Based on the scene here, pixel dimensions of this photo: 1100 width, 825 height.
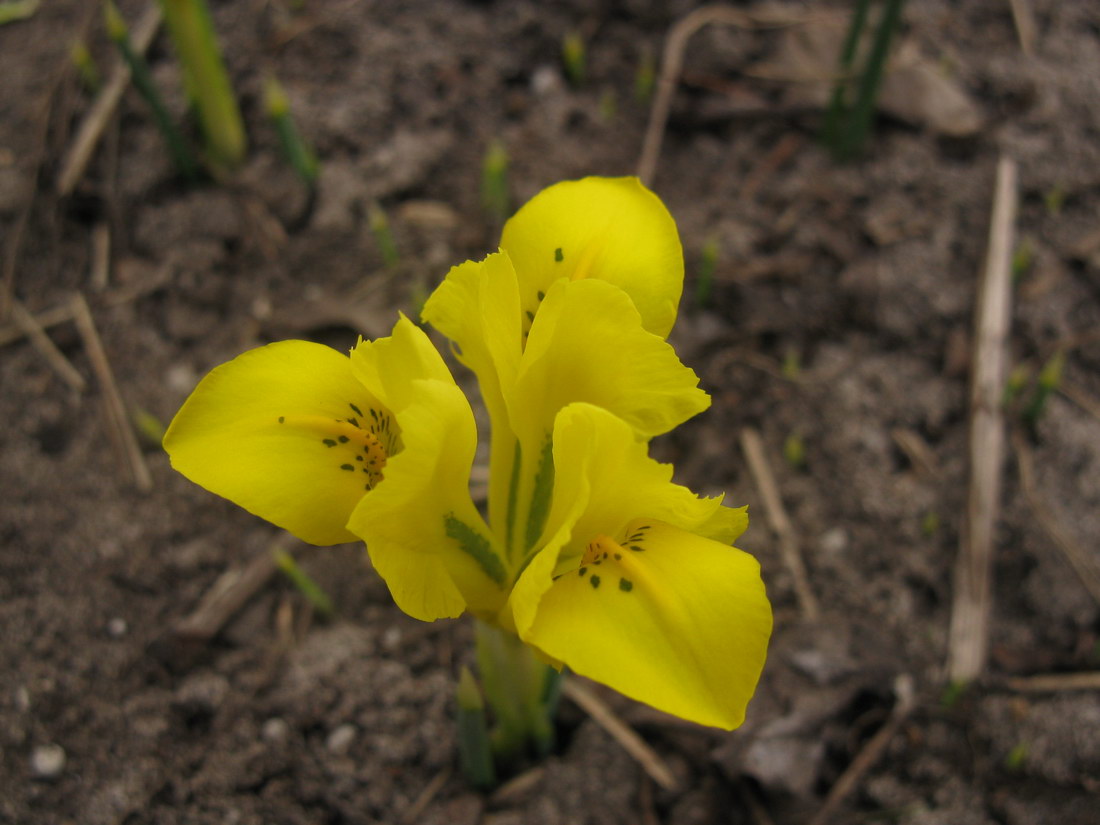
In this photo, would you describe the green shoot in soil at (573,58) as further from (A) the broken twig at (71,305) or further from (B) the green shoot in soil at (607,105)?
(A) the broken twig at (71,305)

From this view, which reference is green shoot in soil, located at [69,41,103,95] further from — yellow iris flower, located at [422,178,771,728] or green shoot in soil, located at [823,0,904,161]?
green shoot in soil, located at [823,0,904,161]

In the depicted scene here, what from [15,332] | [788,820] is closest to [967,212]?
[788,820]

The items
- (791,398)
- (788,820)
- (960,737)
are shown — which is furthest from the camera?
(791,398)

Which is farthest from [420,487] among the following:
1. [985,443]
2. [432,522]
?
[985,443]

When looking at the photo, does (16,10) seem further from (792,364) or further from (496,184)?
(792,364)

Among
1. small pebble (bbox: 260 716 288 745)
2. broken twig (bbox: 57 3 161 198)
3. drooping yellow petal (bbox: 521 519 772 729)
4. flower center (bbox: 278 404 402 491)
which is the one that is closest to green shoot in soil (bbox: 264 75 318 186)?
broken twig (bbox: 57 3 161 198)

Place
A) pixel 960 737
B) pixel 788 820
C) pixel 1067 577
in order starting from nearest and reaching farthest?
pixel 788 820
pixel 960 737
pixel 1067 577

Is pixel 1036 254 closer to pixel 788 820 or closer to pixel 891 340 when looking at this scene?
pixel 891 340
